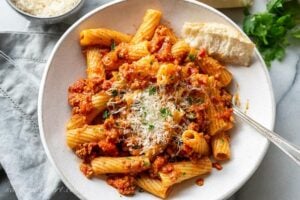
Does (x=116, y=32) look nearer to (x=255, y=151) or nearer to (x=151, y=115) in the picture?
(x=151, y=115)

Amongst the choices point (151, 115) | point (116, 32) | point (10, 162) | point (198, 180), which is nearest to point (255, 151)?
point (198, 180)

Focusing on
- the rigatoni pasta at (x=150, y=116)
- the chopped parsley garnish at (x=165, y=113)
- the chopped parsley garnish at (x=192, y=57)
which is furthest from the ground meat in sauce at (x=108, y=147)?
the chopped parsley garnish at (x=192, y=57)

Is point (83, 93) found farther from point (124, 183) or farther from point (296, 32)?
point (296, 32)

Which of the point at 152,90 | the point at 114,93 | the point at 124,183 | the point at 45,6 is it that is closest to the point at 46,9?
the point at 45,6

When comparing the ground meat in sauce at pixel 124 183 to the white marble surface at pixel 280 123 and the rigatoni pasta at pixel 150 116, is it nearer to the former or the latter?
the rigatoni pasta at pixel 150 116

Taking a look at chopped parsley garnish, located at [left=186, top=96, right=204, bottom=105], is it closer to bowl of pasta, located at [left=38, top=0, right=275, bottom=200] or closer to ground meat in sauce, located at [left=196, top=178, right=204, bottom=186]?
bowl of pasta, located at [left=38, top=0, right=275, bottom=200]

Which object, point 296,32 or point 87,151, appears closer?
point 87,151
